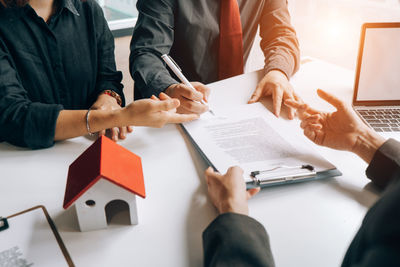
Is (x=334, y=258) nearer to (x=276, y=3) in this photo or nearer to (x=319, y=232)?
(x=319, y=232)

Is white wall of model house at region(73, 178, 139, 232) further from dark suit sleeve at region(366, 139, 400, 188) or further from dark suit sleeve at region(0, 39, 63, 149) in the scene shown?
dark suit sleeve at region(366, 139, 400, 188)

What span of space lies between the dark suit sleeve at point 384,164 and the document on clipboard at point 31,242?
26.7 inches

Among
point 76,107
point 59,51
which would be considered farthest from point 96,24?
point 76,107

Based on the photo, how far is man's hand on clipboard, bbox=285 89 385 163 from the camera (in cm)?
82

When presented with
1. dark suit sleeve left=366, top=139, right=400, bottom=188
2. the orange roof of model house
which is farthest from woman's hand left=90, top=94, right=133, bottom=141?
dark suit sleeve left=366, top=139, right=400, bottom=188

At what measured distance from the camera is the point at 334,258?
0.60 m

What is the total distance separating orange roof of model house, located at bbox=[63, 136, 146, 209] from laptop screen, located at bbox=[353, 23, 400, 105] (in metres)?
0.85

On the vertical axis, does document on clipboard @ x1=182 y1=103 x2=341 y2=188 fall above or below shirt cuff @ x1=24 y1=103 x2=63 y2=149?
below

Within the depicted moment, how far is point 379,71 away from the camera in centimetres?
113

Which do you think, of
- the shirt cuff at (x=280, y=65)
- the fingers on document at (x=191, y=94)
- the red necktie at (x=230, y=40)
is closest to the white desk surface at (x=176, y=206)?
the fingers on document at (x=191, y=94)

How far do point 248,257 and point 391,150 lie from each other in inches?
18.3

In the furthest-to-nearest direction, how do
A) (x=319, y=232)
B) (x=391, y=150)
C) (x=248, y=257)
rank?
(x=391, y=150)
(x=319, y=232)
(x=248, y=257)

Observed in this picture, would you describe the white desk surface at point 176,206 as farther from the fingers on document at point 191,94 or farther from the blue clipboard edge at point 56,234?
the fingers on document at point 191,94

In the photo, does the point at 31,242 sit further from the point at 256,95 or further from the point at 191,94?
the point at 256,95
